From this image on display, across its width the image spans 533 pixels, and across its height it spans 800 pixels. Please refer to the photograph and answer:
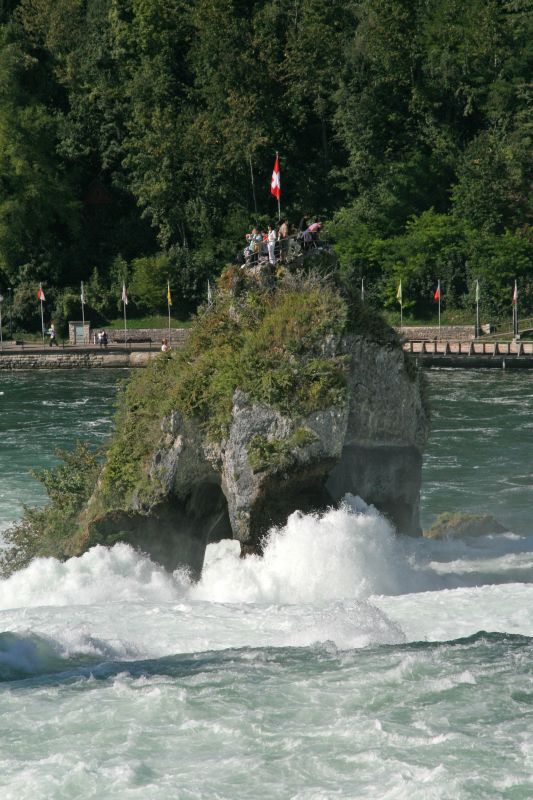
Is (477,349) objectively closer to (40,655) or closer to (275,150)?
(275,150)

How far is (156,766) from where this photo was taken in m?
14.0

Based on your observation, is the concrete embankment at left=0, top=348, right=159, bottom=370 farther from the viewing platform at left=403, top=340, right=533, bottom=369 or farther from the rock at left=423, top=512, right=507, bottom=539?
the rock at left=423, top=512, right=507, bottom=539

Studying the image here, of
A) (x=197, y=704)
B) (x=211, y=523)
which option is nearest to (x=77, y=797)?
(x=197, y=704)

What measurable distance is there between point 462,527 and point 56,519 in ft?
27.9

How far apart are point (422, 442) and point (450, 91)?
67.4m

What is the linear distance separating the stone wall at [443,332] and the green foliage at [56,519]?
171ft

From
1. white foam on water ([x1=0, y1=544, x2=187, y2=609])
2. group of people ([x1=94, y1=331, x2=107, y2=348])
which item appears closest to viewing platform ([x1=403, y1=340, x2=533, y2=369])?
group of people ([x1=94, y1=331, x2=107, y2=348])

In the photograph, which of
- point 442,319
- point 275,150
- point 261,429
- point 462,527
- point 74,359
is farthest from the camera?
point 275,150

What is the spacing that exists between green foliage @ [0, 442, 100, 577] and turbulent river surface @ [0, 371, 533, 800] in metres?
1.18

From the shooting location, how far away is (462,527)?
26.0 metres

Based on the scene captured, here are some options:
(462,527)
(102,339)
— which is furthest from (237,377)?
(102,339)

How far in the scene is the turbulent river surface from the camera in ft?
45.0

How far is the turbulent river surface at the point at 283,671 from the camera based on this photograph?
45.0 ft

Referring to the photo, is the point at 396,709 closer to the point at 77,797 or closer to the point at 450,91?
the point at 77,797
